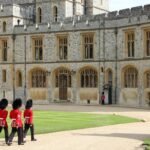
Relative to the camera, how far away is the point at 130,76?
42625 millimetres

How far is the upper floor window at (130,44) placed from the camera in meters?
42.3

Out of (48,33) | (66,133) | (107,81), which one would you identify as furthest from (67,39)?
(66,133)

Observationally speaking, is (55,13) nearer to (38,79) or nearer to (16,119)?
(38,79)

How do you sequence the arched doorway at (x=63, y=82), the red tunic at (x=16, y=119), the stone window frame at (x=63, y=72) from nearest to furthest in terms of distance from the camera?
the red tunic at (x=16, y=119), the stone window frame at (x=63, y=72), the arched doorway at (x=63, y=82)

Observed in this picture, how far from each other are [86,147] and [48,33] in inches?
1322

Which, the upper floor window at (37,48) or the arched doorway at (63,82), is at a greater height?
the upper floor window at (37,48)

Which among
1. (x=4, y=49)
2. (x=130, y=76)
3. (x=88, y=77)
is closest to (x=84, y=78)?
(x=88, y=77)

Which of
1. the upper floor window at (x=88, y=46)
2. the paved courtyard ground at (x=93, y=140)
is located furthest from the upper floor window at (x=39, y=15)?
the paved courtyard ground at (x=93, y=140)

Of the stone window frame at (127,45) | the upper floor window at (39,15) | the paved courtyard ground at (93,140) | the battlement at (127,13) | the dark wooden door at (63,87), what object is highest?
the upper floor window at (39,15)

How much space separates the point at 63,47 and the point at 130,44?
7811 millimetres

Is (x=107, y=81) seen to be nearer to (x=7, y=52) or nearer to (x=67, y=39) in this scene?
(x=67, y=39)

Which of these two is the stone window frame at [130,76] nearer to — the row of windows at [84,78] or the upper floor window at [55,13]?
the row of windows at [84,78]

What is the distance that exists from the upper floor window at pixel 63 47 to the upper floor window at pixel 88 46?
2.13 meters

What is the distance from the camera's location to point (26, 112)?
17547mm
